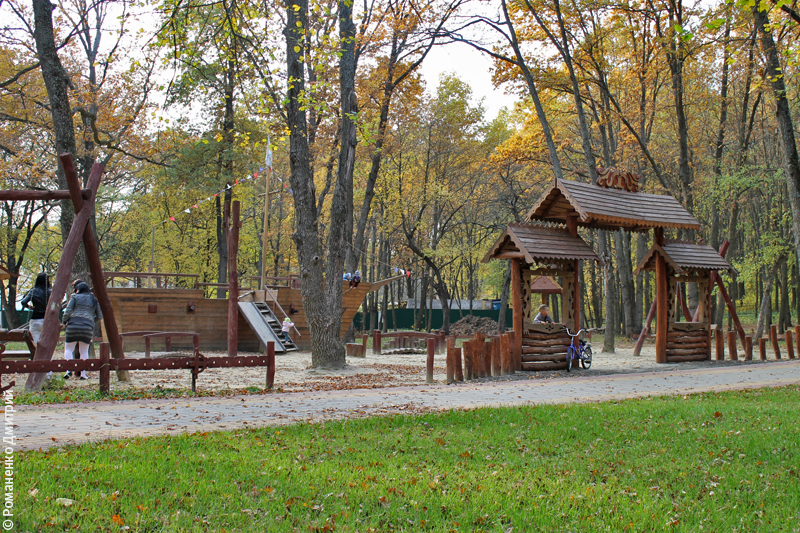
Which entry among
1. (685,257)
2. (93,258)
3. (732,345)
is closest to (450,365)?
(93,258)

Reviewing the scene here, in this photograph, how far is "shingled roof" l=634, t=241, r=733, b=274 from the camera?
1580cm

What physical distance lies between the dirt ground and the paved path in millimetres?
1073

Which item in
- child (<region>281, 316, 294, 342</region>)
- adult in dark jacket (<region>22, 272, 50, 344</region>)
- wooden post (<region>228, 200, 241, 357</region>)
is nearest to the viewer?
adult in dark jacket (<region>22, 272, 50, 344</region>)

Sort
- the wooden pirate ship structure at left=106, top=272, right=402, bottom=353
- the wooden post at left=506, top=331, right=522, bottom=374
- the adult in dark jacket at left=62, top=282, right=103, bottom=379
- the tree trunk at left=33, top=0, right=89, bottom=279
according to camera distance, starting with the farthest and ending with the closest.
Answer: the wooden pirate ship structure at left=106, top=272, right=402, bottom=353, the wooden post at left=506, top=331, right=522, bottom=374, the tree trunk at left=33, top=0, right=89, bottom=279, the adult in dark jacket at left=62, top=282, right=103, bottom=379

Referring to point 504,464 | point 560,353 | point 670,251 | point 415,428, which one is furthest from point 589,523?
point 670,251

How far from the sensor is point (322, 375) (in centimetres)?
1339

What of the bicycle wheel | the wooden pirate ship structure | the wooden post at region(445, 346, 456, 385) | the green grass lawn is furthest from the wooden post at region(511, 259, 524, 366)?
the wooden pirate ship structure

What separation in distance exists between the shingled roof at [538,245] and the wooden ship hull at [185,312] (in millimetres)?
8180

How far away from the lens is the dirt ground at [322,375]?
1060 centimetres

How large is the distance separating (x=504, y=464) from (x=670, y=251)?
12.6 meters

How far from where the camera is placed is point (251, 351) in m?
22.1

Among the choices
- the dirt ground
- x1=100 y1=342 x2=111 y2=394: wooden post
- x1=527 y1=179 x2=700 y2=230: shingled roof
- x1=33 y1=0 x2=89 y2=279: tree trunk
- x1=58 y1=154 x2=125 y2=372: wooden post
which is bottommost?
the dirt ground

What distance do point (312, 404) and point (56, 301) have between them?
3.98 metres

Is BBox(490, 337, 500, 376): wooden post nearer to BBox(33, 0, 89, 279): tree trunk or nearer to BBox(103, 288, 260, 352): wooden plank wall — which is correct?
BBox(33, 0, 89, 279): tree trunk
